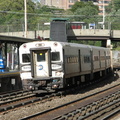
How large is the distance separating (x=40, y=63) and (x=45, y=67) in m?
0.33

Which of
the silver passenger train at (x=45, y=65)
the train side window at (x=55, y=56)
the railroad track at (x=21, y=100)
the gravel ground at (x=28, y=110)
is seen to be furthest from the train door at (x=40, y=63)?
the gravel ground at (x=28, y=110)

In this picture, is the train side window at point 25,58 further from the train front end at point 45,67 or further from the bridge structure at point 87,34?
the bridge structure at point 87,34

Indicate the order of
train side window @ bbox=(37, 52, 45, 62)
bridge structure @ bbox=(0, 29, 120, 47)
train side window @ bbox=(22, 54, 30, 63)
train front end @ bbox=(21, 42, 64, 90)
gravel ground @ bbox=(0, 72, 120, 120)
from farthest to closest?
bridge structure @ bbox=(0, 29, 120, 47)
train side window @ bbox=(22, 54, 30, 63)
train side window @ bbox=(37, 52, 45, 62)
train front end @ bbox=(21, 42, 64, 90)
gravel ground @ bbox=(0, 72, 120, 120)

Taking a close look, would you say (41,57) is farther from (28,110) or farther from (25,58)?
(28,110)

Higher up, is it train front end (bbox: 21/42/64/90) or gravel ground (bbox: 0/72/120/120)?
train front end (bbox: 21/42/64/90)

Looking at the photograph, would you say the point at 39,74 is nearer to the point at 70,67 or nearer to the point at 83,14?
the point at 70,67

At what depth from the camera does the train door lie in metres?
19.9

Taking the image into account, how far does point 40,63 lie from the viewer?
65.4ft

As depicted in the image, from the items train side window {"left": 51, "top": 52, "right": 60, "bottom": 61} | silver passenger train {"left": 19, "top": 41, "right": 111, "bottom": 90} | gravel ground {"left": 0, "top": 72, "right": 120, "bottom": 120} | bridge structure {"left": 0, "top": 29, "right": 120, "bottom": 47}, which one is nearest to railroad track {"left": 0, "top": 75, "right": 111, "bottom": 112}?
gravel ground {"left": 0, "top": 72, "right": 120, "bottom": 120}

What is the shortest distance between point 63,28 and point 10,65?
30.1 meters

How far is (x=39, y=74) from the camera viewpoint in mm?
19969

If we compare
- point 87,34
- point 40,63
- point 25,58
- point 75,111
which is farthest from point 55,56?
point 87,34

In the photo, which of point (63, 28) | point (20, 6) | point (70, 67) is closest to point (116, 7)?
point (20, 6)

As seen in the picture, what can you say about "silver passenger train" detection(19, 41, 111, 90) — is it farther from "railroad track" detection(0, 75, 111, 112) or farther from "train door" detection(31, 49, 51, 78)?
"railroad track" detection(0, 75, 111, 112)
